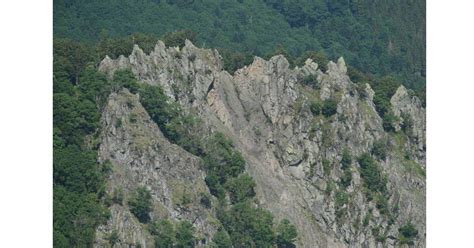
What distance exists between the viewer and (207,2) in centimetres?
15700

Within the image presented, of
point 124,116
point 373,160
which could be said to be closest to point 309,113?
point 373,160

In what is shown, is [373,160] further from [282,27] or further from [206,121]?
[282,27]

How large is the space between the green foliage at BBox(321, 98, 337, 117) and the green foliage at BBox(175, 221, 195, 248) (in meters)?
20.7

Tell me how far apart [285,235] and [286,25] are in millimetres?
36624

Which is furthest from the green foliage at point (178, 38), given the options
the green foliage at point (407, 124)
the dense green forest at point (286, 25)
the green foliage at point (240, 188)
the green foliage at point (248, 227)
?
the green foliage at point (407, 124)

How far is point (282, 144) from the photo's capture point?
14000 centimetres

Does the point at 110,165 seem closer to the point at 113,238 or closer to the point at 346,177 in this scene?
the point at 113,238

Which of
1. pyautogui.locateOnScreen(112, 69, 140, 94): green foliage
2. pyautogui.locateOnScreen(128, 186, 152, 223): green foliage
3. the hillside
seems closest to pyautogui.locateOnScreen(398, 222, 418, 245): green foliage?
the hillside

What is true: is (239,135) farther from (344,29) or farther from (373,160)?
(344,29)

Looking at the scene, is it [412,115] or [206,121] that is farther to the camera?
[412,115]

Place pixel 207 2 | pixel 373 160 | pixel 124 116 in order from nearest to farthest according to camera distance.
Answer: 1. pixel 124 116
2. pixel 373 160
3. pixel 207 2

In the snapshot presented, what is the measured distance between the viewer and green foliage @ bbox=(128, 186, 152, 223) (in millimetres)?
124062

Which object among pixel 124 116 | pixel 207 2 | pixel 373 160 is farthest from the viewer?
pixel 207 2

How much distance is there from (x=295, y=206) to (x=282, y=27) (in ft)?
96.1
